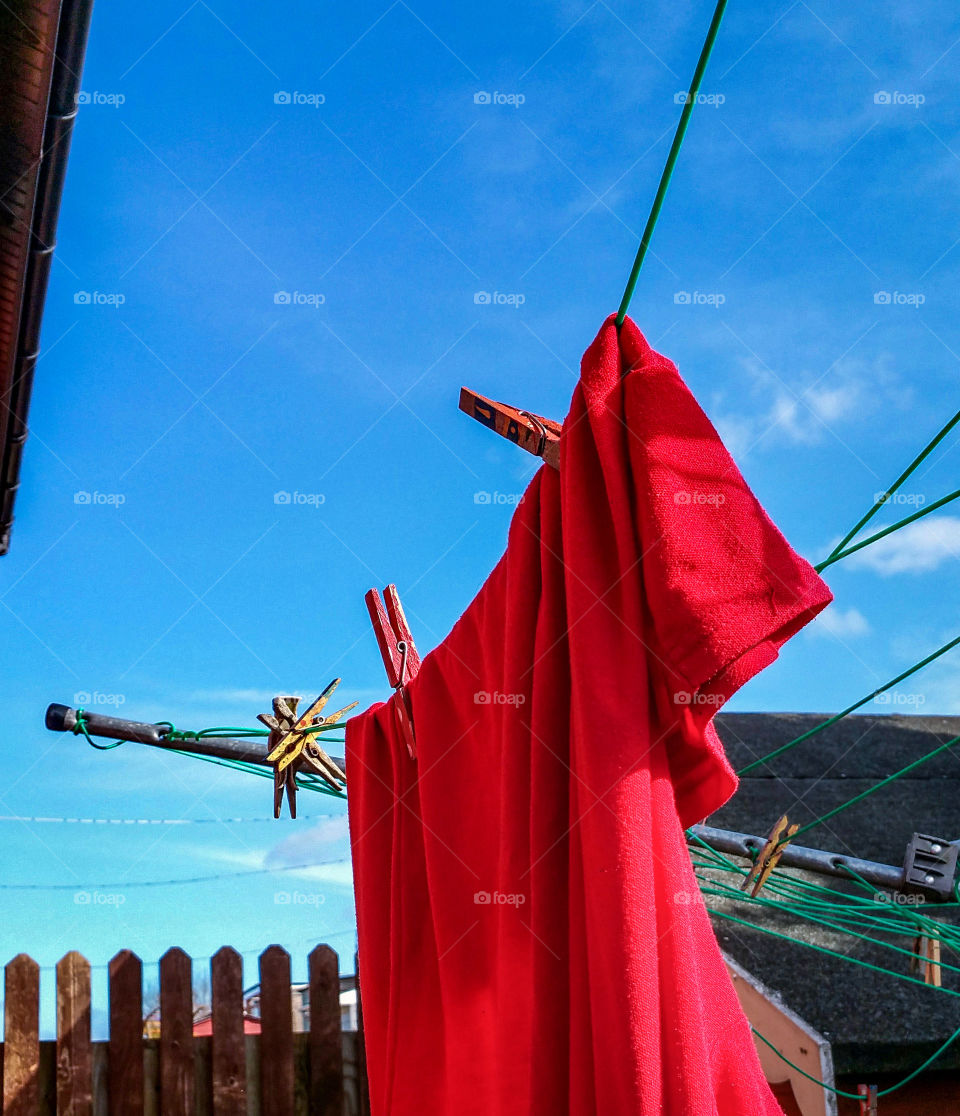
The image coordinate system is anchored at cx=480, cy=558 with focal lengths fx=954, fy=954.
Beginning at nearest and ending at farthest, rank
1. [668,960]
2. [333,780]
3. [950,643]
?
[668,960]
[950,643]
[333,780]

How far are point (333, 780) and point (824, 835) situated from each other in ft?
7.90

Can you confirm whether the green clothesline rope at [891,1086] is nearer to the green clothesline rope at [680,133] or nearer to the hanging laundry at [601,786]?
the hanging laundry at [601,786]

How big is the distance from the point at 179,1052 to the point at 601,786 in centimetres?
266

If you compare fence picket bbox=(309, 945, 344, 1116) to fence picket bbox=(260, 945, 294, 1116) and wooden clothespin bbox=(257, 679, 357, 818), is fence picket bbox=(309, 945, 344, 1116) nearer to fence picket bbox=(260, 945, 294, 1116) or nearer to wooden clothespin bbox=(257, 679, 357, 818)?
fence picket bbox=(260, 945, 294, 1116)

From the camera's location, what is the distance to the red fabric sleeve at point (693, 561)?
114 centimetres

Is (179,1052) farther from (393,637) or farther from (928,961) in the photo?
(928,961)

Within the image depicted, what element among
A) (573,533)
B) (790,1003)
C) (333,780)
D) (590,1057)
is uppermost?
(573,533)

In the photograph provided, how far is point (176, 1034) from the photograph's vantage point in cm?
313

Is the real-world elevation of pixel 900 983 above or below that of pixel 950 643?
below

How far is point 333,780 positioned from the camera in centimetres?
264

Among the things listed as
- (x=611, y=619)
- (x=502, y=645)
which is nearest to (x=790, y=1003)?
(x=502, y=645)

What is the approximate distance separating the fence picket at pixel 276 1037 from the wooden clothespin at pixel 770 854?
1.60 metres

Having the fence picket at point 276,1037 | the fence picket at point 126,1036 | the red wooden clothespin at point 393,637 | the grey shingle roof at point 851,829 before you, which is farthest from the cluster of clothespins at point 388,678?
the grey shingle roof at point 851,829

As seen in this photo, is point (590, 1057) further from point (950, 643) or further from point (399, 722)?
point (950, 643)
